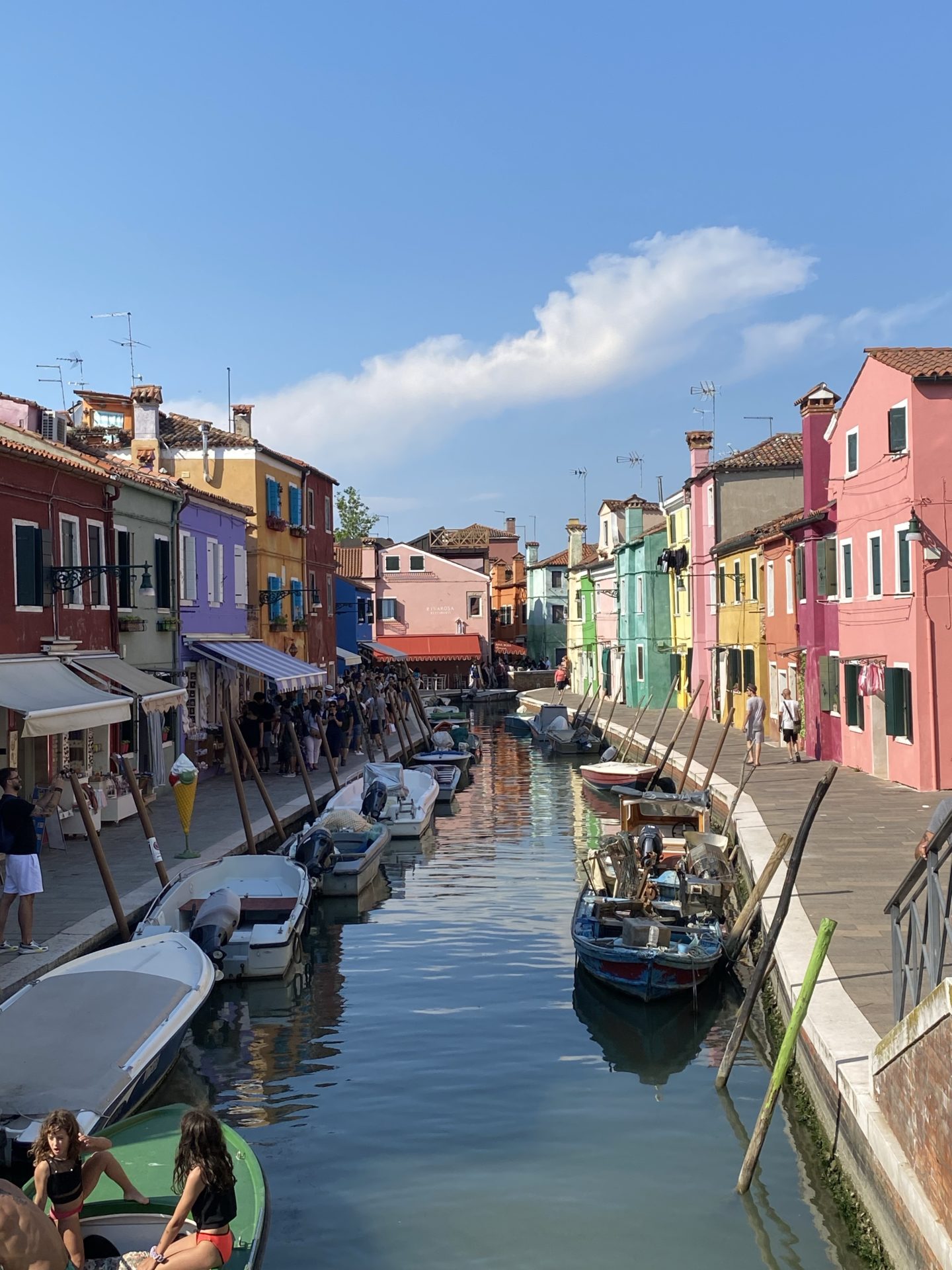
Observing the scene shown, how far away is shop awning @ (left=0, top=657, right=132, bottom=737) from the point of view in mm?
16797

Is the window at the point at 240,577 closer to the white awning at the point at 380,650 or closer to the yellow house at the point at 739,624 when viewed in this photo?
the yellow house at the point at 739,624

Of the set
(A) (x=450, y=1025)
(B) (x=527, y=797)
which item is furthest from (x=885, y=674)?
(A) (x=450, y=1025)

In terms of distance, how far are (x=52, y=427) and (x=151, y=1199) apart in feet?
60.4

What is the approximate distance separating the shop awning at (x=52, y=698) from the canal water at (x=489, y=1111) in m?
4.45

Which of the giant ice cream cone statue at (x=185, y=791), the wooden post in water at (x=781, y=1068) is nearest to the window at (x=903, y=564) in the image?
the giant ice cream cone statue at (x=185, y=791)

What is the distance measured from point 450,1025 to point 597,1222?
4.65 meters

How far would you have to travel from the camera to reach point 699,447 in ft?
154

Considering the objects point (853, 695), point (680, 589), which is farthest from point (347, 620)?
point (853, 695)

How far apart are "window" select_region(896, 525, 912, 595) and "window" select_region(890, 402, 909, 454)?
4.60 feet

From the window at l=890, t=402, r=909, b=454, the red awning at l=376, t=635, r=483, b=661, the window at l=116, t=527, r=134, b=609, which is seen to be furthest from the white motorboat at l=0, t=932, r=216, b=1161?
the red awning at l=376, t=635, r=483, b=661

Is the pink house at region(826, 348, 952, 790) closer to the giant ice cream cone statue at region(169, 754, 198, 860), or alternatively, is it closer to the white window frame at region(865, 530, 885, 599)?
the white window frame at region(865, 530, 885, 599)

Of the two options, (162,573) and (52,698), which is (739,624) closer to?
(162,573)

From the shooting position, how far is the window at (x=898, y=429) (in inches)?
901

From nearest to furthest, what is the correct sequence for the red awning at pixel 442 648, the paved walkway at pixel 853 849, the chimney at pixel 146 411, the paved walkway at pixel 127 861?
the paved walkway at pixel 853 849 → the paved walkway at pixel 127 861 → the chimney at pixel 146 411 → the red awning at pixel 442 648
